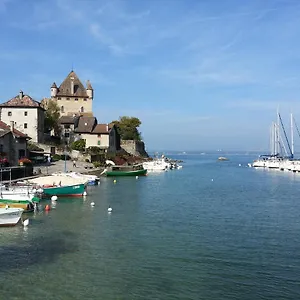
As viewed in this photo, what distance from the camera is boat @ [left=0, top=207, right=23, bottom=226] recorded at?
23328 mm

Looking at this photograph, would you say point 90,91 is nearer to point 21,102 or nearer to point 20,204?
point 21,102

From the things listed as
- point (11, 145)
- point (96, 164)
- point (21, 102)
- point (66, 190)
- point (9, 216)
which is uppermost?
point (21, 102)

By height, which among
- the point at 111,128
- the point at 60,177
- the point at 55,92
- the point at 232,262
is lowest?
the point at 232,262

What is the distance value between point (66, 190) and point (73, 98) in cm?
5744

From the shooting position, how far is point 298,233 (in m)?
23.7

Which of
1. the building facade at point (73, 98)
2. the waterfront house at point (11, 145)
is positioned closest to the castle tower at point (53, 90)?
the building facade at point (73, 98)

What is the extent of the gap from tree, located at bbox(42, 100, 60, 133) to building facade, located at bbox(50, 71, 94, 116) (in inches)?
282

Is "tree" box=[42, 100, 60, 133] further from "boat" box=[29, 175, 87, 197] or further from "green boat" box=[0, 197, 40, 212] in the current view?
"green boat" box=[0, 197, 40, 212]

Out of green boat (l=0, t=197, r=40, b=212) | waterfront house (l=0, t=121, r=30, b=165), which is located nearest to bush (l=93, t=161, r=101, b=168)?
waterfront house (l=0, t=121, r=30, b=165)

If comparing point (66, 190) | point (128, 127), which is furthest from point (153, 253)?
point (128, 127)

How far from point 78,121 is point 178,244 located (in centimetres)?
6276

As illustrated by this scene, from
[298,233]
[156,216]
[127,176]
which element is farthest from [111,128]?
[298,233]

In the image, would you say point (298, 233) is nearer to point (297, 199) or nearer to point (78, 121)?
point (297, 199)

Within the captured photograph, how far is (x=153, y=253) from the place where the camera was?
19062mm
